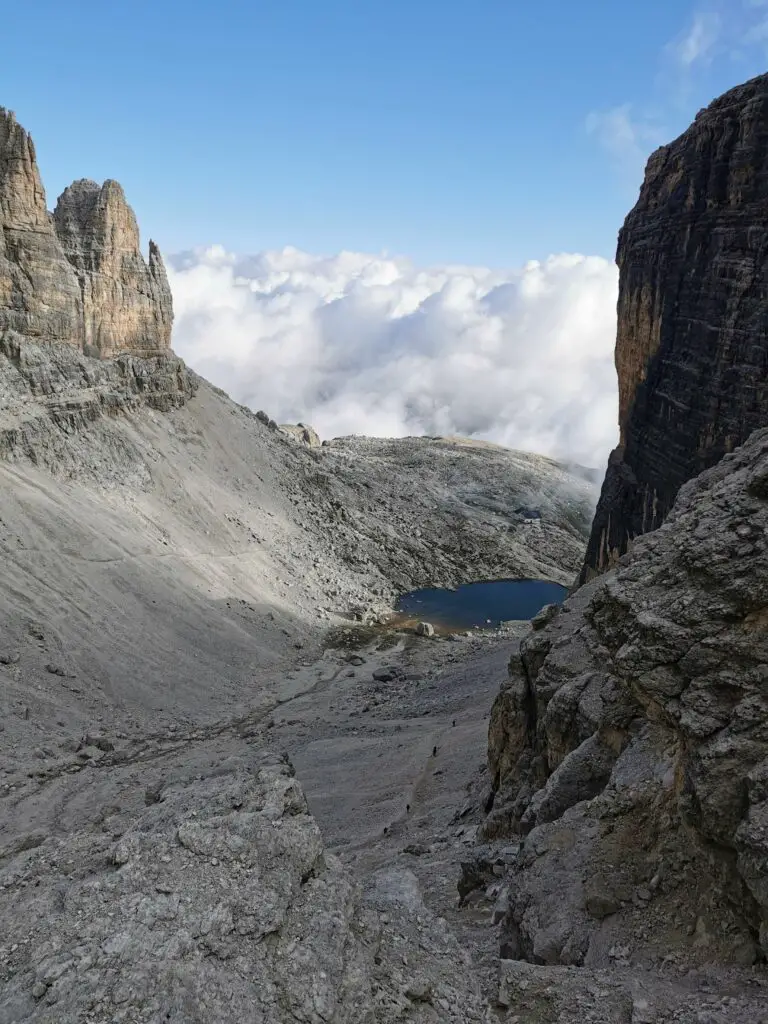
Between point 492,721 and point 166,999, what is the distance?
1149 cm

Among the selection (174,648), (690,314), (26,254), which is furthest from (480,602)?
(26,254)

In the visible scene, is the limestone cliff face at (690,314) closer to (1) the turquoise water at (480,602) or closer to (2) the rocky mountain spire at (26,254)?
(1) the turquoise water at (480,602)

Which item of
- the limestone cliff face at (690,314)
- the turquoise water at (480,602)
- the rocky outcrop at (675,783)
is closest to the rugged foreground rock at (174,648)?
the turquoise water at (480,602)

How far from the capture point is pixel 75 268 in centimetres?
→ 4600

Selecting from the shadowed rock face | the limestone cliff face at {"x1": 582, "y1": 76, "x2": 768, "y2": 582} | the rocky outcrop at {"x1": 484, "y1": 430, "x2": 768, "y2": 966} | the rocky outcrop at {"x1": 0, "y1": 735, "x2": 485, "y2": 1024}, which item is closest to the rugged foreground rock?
the rocky outcrop at {"x1": 0, "y1": 735, "x2": 485, "y2": 1024}

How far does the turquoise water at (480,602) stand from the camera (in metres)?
47.3

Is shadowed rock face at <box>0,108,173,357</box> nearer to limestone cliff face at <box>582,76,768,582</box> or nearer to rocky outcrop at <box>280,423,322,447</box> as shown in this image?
limestone cliff face at <box>582,76,768,582</box>

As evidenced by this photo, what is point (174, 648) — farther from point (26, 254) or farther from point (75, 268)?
point (75, 268)

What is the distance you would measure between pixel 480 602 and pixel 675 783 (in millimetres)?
42384

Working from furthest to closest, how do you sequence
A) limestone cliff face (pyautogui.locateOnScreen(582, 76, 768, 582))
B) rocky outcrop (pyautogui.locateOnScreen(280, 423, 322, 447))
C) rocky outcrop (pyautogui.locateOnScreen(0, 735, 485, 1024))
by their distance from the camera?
rocky outcrop (pyautogui.locateOnScreen(280, 423, 322, 447)) < limestone cliff face (pyautogui.locateOnScreen(582, 76, 768, 582)) < rocky outcrop (pyautogui.locateOnScreen(0, 735, 485, 1024))

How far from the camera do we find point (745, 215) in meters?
25.8

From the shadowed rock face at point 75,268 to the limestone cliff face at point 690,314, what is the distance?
1183 inches

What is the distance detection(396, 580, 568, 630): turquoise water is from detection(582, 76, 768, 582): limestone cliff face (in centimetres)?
1263

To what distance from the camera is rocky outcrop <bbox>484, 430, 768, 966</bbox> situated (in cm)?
766
